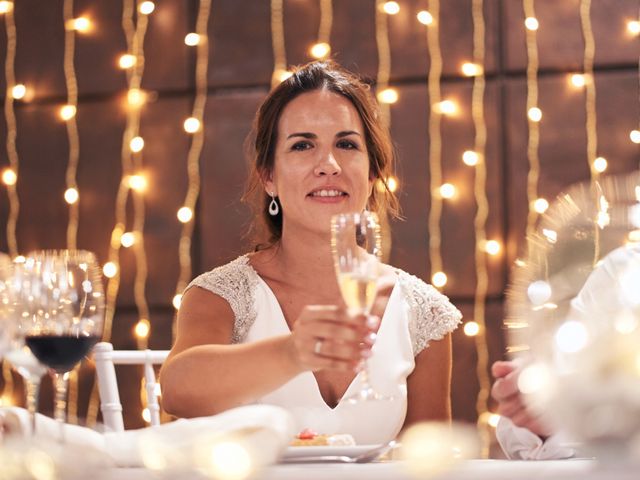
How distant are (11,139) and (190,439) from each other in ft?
9.26

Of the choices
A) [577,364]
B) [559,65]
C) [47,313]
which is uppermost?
[559,65]

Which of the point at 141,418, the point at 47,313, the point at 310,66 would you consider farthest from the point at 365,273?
the point at 141,418

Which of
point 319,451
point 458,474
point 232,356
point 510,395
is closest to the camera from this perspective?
point 458,474

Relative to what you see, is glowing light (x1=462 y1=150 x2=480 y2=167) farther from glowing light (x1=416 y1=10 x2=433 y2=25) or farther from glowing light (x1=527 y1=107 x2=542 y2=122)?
glowing light (x1=416 y1=10 x2=433 y2=25)

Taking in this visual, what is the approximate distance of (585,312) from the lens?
A: 77 centimetres

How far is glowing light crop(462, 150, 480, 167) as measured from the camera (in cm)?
313

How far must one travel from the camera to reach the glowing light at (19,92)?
342 centimetres

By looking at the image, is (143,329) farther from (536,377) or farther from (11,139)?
(536,377)

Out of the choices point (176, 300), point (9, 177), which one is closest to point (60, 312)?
point (176, 300)

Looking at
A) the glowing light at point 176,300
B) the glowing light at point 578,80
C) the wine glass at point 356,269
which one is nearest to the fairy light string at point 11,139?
the glowing light at point 176,300

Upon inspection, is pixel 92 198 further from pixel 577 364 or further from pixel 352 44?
pixel 577 364

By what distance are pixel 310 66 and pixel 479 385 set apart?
1.29 metres

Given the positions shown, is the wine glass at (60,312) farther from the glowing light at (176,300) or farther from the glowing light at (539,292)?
the glowing light at (176,300)

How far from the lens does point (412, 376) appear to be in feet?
7.06
